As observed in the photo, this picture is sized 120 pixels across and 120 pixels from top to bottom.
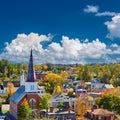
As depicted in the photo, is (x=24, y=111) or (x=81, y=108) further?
(x=81, y=108)

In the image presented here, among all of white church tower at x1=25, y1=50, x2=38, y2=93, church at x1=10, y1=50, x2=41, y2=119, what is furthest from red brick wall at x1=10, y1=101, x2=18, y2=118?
white church tower at x1=25, y1=50, x2=38, y2=93

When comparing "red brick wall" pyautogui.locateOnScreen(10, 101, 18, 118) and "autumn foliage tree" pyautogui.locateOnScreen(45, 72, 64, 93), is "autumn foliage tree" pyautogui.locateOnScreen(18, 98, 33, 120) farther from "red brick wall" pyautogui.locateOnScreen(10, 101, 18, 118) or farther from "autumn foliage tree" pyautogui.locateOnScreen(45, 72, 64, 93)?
"autumn foliage tree" pyautogui.locateOnScreen(45, 72, 64, 93)

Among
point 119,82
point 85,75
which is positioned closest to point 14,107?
point 119,82

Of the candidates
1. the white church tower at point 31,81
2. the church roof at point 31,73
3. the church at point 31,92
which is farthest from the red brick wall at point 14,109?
the church roof at point 31,73

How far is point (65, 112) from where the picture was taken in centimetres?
5578

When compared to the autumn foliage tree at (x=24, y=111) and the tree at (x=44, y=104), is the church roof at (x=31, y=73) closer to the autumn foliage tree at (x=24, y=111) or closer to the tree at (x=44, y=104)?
the tree at (x=44, y=104)

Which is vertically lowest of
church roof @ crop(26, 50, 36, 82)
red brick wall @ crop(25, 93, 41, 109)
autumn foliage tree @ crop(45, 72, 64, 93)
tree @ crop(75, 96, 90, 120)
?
tree @ crop(75, 96, 90, 120)

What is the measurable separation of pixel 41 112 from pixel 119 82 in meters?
73.7

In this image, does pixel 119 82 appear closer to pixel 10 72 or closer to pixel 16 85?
pixel 16 85

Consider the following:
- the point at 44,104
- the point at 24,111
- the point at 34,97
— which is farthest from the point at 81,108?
the point at 24,111

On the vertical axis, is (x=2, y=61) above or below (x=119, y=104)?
above

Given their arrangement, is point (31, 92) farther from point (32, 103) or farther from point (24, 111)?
point (24, 111)

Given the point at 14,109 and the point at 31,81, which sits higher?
the point at 31,81

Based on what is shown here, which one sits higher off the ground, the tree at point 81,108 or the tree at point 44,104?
the tree at point 44,104
